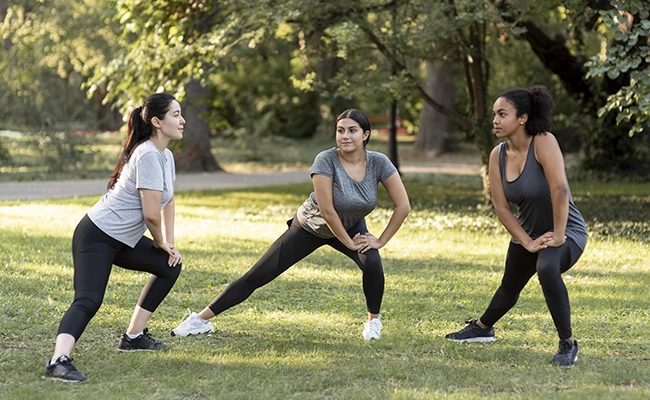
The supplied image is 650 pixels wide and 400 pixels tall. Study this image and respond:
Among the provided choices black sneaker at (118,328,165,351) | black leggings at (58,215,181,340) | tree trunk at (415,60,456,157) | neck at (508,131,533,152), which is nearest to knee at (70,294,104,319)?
black leggings at (58,215,181,340)

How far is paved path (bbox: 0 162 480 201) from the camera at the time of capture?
616 inches

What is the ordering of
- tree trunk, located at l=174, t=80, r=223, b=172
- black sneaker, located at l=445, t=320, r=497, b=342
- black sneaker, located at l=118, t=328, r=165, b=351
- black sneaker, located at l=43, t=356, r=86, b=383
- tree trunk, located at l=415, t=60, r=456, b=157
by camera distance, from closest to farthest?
black sneaker, located at l=43, t=356, r=86, b=383 < black sneaker, located at l=118, t=328, r=165, b=351 < black sneaker, located at l=445, t=320, r=497, b=342 < tree trunk, located at l=174, t=80, r=223, b=172 < tree trunk, located at l=415, t=60, r=456, b=157

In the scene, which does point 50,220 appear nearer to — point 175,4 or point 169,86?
point 169,86

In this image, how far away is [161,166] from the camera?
5.15 metres

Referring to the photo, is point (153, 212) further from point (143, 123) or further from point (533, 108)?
point (533, 108)

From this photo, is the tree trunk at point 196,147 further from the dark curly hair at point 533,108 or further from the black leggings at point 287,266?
the dark curly hair at point 533,108

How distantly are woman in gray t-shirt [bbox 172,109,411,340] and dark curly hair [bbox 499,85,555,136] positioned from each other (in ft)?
3.19

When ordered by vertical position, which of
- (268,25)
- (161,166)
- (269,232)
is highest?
(268,25)

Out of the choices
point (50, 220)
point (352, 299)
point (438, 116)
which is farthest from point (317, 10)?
point (438, 116)

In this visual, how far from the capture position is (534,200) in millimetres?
5246

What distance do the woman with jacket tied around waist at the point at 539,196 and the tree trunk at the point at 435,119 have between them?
20824 millimetres

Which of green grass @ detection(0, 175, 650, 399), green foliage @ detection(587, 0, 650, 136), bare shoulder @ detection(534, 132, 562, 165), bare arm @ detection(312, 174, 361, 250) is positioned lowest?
green grass @ detection(0, 175, 650, 399)

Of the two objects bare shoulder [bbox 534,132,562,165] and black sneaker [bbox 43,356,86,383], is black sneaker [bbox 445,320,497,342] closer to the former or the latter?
bare shoulder [bbox 534,132,562,165]

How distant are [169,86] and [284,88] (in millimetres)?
24548
